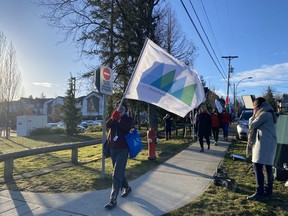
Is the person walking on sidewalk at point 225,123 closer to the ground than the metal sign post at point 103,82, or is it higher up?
closer to the ground

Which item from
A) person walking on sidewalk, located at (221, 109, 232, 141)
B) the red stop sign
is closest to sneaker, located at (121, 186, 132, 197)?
the red stop sign

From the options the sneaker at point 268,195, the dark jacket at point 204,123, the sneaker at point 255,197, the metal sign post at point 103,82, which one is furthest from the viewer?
the dark jacket at point 204,123

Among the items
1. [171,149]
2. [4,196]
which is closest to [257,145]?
[4,196]

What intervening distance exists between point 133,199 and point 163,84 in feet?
7.96

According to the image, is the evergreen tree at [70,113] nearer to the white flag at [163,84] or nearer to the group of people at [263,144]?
the white flag at [163,84]

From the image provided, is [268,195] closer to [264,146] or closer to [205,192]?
[264,146]

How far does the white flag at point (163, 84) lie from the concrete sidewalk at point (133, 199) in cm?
168

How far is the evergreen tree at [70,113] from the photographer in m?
32.0

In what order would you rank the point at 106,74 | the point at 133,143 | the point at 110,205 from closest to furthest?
the point at 110,205, the point at 133,143, the point at 106,74

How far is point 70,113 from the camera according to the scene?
3284cm

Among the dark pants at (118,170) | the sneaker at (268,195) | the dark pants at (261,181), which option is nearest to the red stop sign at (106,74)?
the dark pants at (118,170)

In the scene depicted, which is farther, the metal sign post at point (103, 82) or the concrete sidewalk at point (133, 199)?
the metal sign post at point (103, 82)

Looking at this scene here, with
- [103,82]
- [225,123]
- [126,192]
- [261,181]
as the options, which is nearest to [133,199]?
[126,192]

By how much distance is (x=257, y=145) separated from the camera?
6.10 meters
